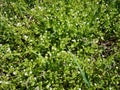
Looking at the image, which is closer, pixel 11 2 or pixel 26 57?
pixel 26 57

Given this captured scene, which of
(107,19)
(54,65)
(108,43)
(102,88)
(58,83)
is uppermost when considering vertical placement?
(107,19)

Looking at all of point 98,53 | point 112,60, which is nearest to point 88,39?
point 98,53

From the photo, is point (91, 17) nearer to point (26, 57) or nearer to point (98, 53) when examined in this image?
point (98, 53)

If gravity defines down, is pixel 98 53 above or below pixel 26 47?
below

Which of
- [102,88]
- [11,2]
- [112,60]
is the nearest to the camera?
[102,88]

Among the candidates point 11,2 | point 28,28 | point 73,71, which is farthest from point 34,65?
point 11,2

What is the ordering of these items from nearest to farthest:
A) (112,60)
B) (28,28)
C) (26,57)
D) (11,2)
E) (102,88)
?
(102,88) < (112,60) < (26,57) < (28,28) < (11,2)
